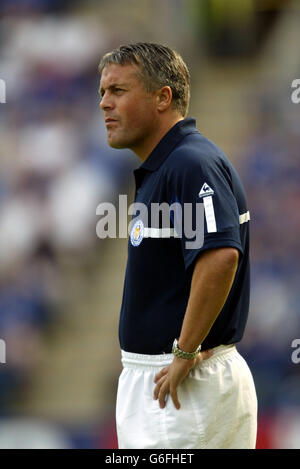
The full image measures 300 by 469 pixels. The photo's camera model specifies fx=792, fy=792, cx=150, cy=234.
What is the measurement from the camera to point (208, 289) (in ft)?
6.28

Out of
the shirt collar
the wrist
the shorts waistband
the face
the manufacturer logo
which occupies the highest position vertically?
the face

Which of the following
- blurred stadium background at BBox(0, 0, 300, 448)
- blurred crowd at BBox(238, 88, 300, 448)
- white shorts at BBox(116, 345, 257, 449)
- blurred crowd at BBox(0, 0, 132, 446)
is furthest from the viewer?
blurred crowd at BBox(0, 0, 132, 446)

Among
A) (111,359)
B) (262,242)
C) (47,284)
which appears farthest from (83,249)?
(262,242)

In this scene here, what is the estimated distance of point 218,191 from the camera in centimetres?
196

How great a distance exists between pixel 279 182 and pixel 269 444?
202 cm

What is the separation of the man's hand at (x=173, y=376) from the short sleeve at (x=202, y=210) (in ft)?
0.81

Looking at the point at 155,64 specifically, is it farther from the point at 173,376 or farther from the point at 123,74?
the point at 173,376

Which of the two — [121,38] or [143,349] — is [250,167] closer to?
[121,38]

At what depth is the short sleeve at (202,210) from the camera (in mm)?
1930

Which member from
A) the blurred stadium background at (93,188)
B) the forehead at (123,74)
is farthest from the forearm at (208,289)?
the blurred stadium background at (93,188)

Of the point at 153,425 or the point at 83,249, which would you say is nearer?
the point at 153,425

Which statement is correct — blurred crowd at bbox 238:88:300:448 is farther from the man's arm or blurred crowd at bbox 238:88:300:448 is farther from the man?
the man's arm

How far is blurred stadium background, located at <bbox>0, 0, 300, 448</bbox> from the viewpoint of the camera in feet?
17.3

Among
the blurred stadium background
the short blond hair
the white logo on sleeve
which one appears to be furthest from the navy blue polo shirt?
the blurred stadium background
